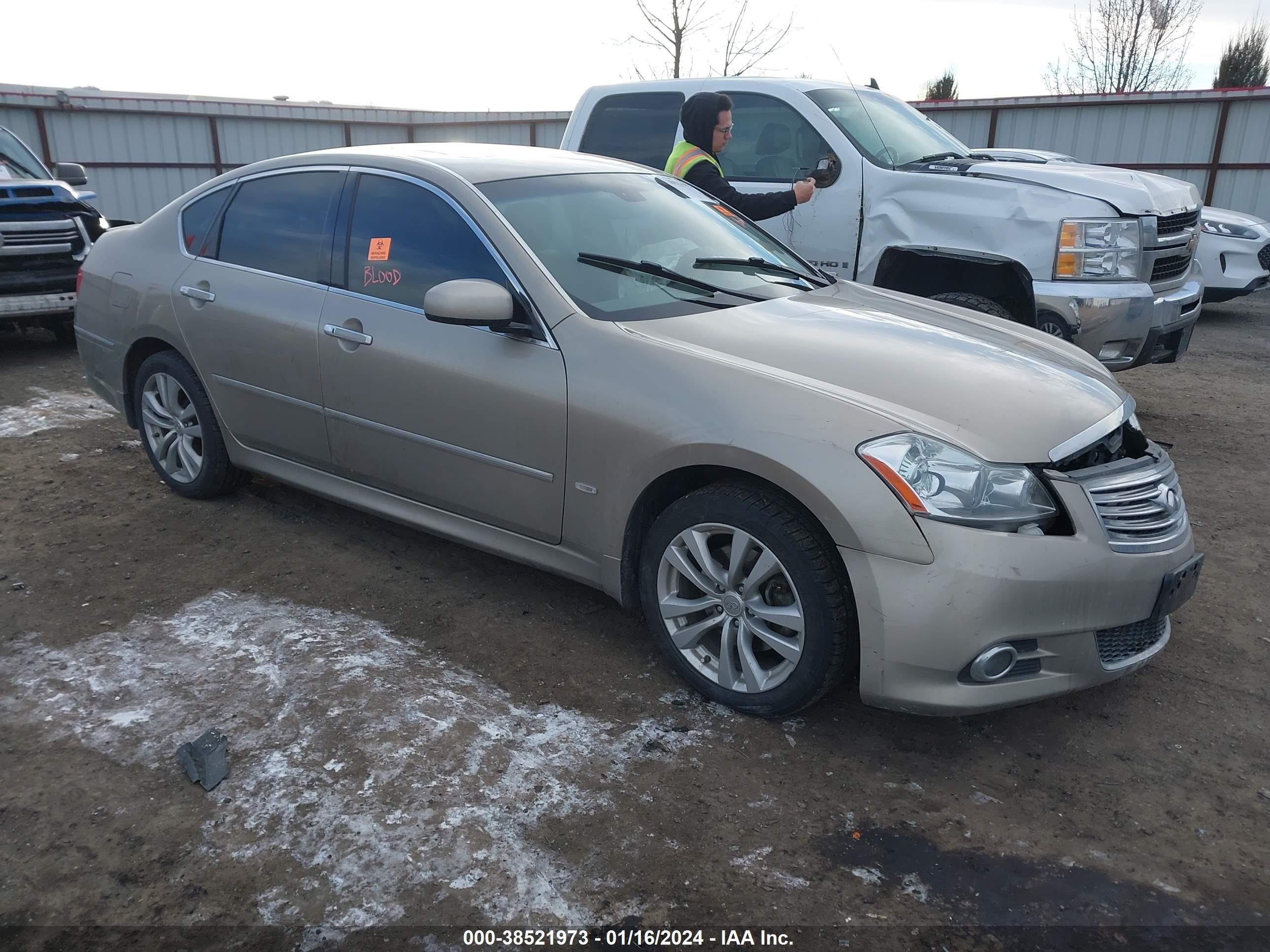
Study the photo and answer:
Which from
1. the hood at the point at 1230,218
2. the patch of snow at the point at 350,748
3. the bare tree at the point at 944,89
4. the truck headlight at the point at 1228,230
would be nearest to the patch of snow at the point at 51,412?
the patch of snow at the point at 350,748

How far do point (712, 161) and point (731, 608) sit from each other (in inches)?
137

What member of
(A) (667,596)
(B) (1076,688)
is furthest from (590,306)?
(B) (1076,688)

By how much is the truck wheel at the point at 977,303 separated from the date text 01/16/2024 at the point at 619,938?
4.24 metres

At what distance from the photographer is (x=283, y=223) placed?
4.38 m

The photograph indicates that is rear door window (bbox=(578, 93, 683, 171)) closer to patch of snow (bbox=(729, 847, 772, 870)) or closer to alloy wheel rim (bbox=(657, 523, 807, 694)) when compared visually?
alloy wheel rim (bbox=(657, 523, 807, 694))

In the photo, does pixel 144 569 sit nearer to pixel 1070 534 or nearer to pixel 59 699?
pixel 59 699

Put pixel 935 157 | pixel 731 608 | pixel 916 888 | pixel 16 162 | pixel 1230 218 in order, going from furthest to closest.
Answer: pixel 1230 218 < pixel 16 162 < pixel 935 157 < pixel 731 608 < pixel 916 888

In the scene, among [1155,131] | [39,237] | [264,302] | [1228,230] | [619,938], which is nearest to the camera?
[619,938]

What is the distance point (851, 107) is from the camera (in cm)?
659

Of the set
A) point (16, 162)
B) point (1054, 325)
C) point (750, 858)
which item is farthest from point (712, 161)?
point (16, 162)

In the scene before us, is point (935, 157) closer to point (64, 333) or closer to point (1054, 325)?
point (1054, 325)

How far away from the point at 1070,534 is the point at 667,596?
1.23 meters

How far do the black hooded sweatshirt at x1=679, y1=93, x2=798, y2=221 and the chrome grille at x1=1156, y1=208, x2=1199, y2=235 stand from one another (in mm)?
2158

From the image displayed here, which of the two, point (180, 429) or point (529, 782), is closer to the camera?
point (529, 782)
